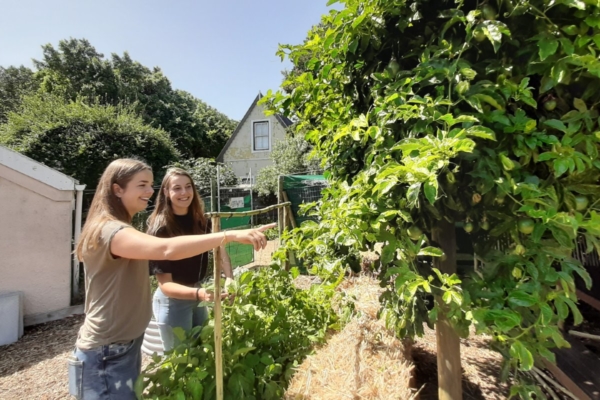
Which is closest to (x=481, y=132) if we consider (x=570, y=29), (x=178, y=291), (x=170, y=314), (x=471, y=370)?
(x=570, y=29)

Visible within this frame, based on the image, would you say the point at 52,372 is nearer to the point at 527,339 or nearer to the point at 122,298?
the point at 122,298

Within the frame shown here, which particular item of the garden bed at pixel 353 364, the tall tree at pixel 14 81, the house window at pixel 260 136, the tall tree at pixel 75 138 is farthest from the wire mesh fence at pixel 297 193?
the tall tree at pixel 14 81

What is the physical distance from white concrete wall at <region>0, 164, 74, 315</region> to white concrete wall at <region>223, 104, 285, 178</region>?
645 inches

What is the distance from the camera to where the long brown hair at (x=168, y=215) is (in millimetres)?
2309

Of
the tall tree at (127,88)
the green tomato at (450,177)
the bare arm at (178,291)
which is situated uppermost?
the tall tree at (127,88)

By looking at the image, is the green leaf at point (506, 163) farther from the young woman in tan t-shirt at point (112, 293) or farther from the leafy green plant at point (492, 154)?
the young woman in tan t-shirt at point (112, 293)

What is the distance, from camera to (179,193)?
7.81 feet

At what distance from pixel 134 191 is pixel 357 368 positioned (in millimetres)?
1494

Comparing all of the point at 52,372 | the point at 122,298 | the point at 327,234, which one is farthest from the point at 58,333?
the point at 327,234

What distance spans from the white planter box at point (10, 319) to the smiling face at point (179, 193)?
3.88 m

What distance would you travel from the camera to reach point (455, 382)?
180 centimetres

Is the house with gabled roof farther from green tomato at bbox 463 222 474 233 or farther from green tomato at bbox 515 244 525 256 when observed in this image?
green tomato at bbox 515 244 525 256

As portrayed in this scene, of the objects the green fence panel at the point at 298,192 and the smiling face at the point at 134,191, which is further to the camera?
the green fence panel at the point at 298,192

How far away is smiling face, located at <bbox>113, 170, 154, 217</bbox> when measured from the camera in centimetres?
169
